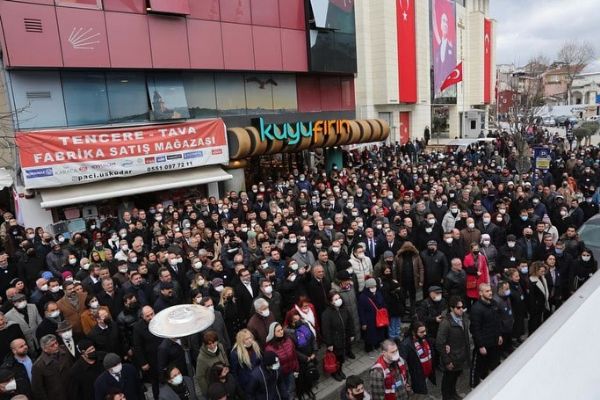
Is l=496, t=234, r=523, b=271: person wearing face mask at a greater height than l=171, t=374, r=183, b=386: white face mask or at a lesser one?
greater

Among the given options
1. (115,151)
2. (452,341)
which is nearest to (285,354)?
(452,341)

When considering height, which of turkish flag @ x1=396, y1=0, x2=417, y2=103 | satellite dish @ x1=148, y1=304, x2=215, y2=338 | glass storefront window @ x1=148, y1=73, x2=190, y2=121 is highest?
turkish flag @ x1=396, y1=0, x2=417, y2=103

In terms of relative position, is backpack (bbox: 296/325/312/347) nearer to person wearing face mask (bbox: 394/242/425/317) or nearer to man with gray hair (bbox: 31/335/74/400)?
person wearing face mask (bbox: 394/242/425/317)

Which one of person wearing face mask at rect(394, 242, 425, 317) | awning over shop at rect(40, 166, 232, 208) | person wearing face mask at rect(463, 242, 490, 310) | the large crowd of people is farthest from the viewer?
awning over shop at rect(40, 166, 232, 208)

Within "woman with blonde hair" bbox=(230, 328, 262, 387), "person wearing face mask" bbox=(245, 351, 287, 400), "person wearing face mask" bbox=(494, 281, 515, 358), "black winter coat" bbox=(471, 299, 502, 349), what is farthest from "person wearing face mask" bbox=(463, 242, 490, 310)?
"woman with blonde hair" bbox=(230, 328, 262, 387)

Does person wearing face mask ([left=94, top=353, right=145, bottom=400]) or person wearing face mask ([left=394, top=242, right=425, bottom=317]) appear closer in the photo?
person wearing face mask ([left=94, top=353, right=145, bottom=400])

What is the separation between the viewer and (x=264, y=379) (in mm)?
5105

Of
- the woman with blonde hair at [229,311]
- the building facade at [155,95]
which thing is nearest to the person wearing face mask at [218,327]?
the woman with blonde hair at [229,311]

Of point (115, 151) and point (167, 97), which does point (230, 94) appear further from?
point (115, 151)

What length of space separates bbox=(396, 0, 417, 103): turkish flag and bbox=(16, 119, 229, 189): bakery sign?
59.8ft

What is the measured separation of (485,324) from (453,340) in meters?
0.57

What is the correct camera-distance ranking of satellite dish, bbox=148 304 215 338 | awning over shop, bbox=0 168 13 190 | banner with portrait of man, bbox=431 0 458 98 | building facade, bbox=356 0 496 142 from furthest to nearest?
banner with portrait of man, bbox=431 0 458 98 → building facade, bbox=356 0 496 142 → awning over shop, bbox=0 168 13 190 → satellite dish, bbox=148 304 215 338

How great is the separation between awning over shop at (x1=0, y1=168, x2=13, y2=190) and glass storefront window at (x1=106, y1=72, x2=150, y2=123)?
3.56 metres

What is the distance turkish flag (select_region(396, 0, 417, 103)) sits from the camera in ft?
96.5
